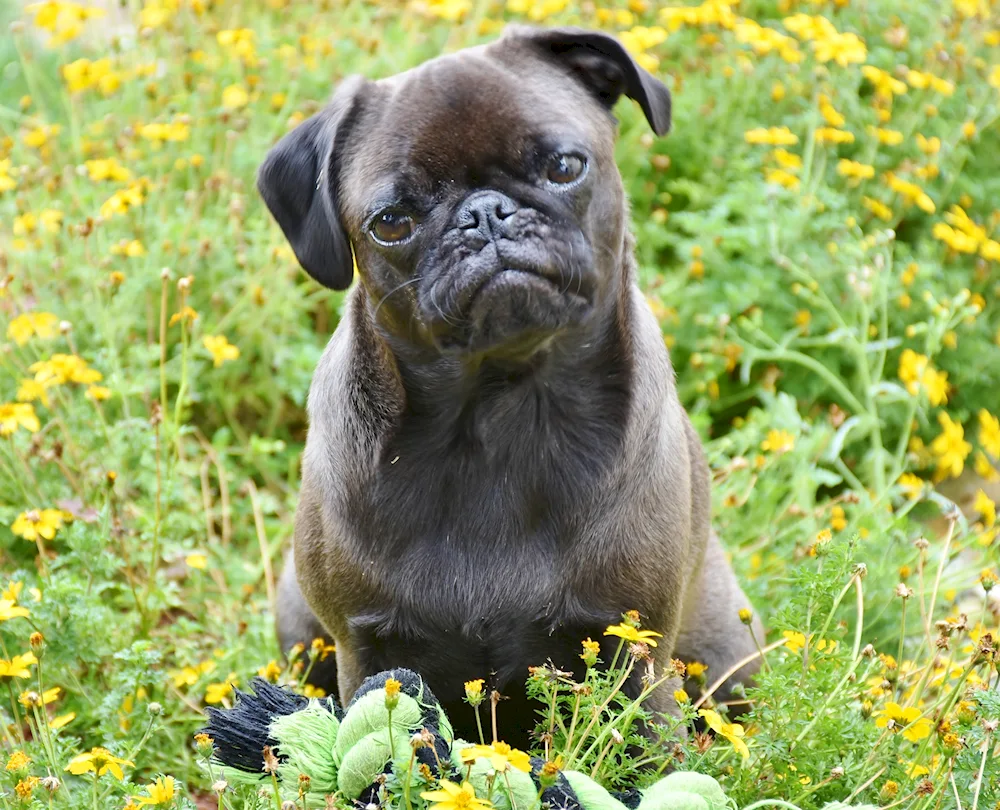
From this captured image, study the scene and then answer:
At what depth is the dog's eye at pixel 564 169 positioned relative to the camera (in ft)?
10.3

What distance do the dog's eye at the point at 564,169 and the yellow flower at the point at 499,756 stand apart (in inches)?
55.4

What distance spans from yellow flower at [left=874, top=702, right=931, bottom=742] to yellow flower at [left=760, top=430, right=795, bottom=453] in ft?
5.79

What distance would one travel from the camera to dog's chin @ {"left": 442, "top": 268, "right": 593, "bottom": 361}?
309 centimetres

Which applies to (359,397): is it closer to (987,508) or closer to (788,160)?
(987,508)

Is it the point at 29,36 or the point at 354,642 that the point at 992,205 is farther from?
the point at 29,36

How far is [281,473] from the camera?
5.50 m

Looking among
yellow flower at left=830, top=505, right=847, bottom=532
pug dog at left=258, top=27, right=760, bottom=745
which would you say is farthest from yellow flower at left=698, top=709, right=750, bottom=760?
yellow flower at left=830, top=505, right=847, bottom=532

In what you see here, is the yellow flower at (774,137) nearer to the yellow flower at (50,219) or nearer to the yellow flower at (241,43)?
the yellow flower at (241,43)

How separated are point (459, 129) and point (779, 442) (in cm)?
201

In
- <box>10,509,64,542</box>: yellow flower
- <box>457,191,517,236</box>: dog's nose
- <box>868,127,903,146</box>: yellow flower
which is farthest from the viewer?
<box>868,127,903,146</box>: yellow flower

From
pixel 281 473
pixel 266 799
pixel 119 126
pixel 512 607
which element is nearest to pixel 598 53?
pixel 512 607

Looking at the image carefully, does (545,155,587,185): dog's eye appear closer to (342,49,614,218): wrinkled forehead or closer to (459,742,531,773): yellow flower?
(342,49,614,218): wrinkled forehead

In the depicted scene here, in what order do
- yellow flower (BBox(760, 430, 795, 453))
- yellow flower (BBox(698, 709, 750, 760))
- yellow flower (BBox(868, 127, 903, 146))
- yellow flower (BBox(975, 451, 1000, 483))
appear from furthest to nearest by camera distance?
yellow flower (BBox(868, 127, 903, 146)) → yellow flower (BBox(975, 451, 1000, 483)) → yellow flower (BBox(760, 430, 795, 453)) → yellow flower (BBox(698, 709, 750, 760))

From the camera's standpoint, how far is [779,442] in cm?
462
